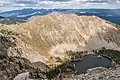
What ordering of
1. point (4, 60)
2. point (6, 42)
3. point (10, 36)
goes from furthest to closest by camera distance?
point (10, 36)
point (6, 42)
point (4, 60)

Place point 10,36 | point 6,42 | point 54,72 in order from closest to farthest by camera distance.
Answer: point 54,72
point 6,42
point 10,36

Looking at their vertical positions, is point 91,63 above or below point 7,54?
below

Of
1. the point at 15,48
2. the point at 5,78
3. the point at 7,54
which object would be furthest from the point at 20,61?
the point at 5,78

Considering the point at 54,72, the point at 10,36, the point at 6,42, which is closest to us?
the point at 54,72

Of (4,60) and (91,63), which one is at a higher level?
(4,60)

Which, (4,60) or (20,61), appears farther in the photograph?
(20,61)

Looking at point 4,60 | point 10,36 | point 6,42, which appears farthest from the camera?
point 10,36

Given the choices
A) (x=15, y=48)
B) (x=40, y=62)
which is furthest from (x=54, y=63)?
(x=15, y=48)

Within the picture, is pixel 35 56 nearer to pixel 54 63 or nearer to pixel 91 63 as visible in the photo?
pixel 54 63

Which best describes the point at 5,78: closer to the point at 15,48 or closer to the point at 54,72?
the point at 54,72
